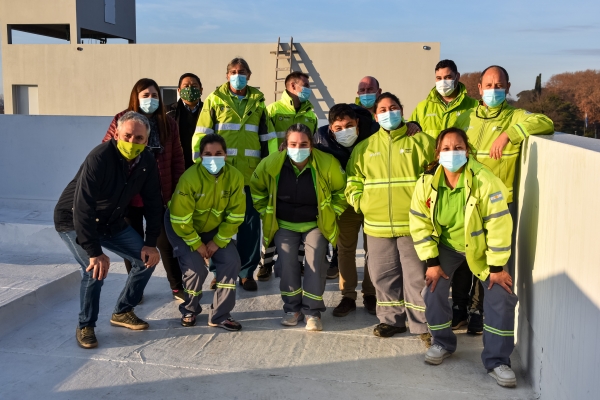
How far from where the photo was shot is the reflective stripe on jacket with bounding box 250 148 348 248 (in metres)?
4.39

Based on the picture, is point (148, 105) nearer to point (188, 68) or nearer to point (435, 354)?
point (435, 354)

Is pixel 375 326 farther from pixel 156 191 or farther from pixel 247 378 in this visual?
pixel 156 191

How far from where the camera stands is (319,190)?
438 centimetres

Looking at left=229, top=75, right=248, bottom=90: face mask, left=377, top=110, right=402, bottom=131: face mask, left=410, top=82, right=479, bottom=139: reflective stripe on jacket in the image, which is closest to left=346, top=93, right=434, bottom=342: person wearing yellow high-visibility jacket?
left=377, top=110, right=402, bottom=131: face mask

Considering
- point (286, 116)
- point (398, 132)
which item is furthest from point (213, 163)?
point (398, 132)

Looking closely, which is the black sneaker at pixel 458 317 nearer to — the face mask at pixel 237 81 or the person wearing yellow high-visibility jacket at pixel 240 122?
the person wearing yellow high-visibility jacket at pixel 240 122

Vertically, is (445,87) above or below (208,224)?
above

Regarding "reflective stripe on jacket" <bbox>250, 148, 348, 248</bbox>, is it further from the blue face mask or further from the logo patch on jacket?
the logo patch on jacket

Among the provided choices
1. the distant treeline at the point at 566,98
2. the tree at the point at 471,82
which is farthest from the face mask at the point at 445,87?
the tree at the point at 471,82

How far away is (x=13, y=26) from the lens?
25.7m

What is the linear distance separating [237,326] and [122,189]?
4.41 ft

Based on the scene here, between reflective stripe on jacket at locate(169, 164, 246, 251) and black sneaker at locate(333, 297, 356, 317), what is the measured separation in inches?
42.4

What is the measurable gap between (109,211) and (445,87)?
113 inches

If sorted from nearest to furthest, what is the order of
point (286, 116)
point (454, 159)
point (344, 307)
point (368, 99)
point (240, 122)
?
point (454, 159), point (344, 307), point (240, 122), point (368, 99), point (286, 116)
